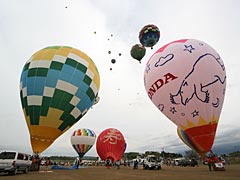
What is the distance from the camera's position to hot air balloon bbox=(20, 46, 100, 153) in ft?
50.6

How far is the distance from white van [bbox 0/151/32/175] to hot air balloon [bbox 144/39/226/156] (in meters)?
9.86

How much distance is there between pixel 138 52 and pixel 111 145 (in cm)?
1319

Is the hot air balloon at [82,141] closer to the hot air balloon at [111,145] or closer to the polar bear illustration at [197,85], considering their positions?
the hot air balloon at [111,145]

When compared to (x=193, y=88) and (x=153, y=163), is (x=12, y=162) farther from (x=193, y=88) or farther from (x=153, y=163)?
(x=153, y=163)

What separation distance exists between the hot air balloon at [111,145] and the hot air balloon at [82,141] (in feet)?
9.33

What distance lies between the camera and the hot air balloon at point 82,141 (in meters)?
33.1

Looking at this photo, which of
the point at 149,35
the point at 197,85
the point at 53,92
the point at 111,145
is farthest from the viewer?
the point at 111,145

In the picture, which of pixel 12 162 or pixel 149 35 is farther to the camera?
pixel 149 35

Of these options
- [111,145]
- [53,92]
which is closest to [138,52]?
[53,92]

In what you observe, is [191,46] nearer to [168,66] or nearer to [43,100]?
[168,66]

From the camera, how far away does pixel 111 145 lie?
29422 millimetres

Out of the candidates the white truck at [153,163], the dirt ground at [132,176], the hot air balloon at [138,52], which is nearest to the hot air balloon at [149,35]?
the hot air balloon at [138,52]

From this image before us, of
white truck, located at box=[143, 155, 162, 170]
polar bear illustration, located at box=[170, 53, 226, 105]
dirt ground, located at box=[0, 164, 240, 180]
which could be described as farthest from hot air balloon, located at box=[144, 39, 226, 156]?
white truck, located at box=[143, 155, 162, 170]

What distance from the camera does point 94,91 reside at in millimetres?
18578
